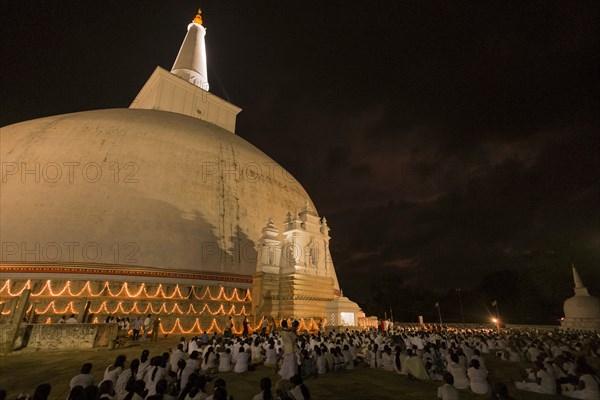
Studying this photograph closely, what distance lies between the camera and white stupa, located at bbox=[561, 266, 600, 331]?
22.8 metres

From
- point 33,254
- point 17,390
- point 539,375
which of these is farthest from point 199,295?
point 539,375

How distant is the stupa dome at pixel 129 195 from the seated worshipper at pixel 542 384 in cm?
1612

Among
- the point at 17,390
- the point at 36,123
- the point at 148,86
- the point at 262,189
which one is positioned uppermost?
the point at 148,86

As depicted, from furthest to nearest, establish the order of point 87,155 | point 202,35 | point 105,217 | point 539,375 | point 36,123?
1. point 202,35
2. point 36,123
3. point 87,155
4. point 105,217
5. point 539,375

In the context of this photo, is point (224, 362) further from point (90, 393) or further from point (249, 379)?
point (90, 393)

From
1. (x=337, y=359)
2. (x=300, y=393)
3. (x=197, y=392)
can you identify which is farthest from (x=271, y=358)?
(x=197, y=392)

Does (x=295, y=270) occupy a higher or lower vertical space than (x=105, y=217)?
lower

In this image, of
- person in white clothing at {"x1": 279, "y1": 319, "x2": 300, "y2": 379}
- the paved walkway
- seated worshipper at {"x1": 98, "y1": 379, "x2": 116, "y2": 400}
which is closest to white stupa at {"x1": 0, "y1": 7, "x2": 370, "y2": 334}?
the paved walkway

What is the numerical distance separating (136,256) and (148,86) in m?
22.6

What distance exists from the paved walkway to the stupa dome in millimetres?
7226

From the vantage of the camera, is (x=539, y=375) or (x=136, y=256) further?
(x=136, y=256)

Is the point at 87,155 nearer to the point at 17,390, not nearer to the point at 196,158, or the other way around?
the point at 196,158

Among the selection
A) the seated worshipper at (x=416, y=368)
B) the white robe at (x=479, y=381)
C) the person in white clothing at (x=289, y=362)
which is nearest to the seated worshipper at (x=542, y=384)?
the white robe at (x=479, y=381)

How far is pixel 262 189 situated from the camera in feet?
83.1
